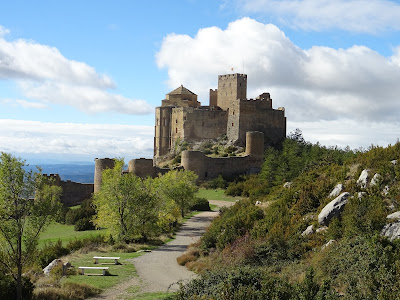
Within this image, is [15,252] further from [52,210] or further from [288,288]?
[288,288]

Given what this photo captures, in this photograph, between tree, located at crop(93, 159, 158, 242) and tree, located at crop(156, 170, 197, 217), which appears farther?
tree, located at crop(156, 170, 197, 217)

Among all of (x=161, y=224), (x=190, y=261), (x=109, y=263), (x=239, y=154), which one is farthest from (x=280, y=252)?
(x=239, y=154)

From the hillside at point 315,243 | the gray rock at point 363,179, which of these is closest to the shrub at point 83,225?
the hillside at point 315,243

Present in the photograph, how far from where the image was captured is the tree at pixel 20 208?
14180mm

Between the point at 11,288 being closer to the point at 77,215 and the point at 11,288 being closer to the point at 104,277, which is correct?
the point at 104,277

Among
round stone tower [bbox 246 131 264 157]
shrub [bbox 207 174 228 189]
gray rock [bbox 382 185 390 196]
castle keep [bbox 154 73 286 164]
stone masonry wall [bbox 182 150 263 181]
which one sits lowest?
shrub [bbox 207 174 228 189]

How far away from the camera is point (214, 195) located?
44.3 m

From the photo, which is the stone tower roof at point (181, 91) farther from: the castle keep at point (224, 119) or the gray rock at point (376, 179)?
the gray rock at point (376, 179)

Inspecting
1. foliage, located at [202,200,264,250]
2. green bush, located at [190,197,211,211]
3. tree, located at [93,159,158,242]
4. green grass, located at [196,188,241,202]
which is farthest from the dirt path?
green grass, located at [196,188,241,202]

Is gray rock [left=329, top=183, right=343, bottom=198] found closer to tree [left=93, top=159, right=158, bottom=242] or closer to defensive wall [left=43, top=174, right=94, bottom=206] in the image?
tree [left=93, top=159, right=158, bottom=242]

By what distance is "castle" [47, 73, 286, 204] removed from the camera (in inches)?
2009

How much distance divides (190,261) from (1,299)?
783 cm

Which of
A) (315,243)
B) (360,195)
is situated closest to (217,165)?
(360,195)

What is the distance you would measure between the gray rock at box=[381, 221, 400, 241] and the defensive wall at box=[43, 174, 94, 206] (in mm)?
33241
